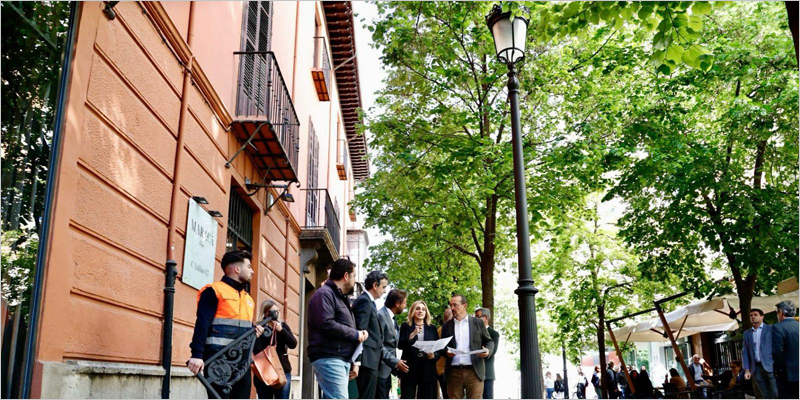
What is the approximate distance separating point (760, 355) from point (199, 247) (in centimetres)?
856

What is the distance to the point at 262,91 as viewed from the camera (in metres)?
10.9

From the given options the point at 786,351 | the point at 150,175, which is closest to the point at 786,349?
the point at 786,351

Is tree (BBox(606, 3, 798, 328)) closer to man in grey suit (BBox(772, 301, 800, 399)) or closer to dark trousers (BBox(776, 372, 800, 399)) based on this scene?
man in grey suit (BBox(772, 301, 800, 399))

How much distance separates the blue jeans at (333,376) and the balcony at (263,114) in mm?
4502

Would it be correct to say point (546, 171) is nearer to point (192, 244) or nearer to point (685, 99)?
point (685, 99)

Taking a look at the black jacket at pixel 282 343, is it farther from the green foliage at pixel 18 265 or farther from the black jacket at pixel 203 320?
the green foliage at pixel 18 265

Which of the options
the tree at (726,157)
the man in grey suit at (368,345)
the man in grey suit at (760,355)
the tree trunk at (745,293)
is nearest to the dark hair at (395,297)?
the man in grey suit at (368,345)

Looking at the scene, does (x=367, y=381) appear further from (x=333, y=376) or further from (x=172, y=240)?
(x=172, y=240)

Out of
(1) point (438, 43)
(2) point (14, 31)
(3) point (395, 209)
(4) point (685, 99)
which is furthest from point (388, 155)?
(2) point (14, 31)

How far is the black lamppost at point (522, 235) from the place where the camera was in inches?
260

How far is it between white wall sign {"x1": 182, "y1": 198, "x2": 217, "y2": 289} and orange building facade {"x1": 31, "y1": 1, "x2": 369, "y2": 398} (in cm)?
12

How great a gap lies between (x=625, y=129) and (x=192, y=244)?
969 cm

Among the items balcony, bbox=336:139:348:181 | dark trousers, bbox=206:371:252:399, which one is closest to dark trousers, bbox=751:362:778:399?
dark trousers, bbox=206:371:252:399

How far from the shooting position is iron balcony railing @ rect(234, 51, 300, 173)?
396 inches
